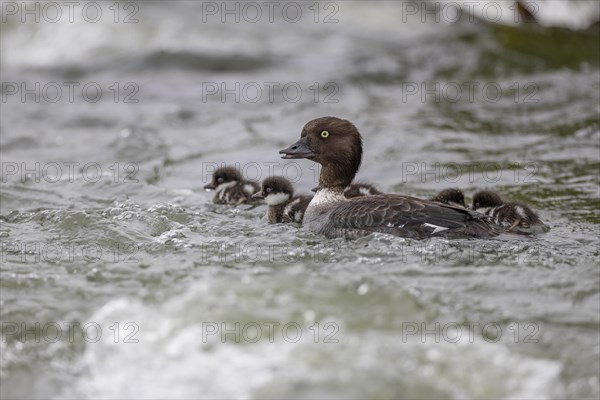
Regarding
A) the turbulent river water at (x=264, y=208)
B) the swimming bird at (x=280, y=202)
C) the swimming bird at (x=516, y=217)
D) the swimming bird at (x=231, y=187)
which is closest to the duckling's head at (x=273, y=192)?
the swimming bird at (x=280, y=202)

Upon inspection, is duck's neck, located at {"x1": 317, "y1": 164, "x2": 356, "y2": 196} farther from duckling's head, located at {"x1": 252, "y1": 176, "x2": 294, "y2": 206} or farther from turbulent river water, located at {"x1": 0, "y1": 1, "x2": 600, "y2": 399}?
turbulent river water, located at {"x1": 0, "y1": 1, "x2": 600, "y2": 399}

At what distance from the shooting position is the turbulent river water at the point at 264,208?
482 centimetres

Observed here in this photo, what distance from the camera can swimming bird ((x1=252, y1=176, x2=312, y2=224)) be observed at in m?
7.48

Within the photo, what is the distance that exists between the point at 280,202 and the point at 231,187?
681mm

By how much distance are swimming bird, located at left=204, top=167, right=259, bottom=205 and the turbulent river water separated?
0.60ft

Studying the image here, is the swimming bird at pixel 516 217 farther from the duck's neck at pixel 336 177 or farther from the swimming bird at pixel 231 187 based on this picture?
the swimming bird at pixel 231 187

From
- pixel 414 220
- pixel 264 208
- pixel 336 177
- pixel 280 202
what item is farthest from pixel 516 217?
pixel 264 208

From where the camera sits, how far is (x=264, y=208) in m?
8.11

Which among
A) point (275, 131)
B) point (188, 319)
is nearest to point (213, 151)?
point (275, 131)

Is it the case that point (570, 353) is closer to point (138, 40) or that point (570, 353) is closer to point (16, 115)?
point (16, 115)

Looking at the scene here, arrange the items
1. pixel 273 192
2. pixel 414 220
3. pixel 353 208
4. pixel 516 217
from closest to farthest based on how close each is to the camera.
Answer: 1. pixel 414 220
2. pixel 353 208
3. pixel 516 217
4. pixel 273 192

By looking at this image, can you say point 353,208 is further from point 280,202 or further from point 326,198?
point 280,202

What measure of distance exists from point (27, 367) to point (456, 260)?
8.75ft

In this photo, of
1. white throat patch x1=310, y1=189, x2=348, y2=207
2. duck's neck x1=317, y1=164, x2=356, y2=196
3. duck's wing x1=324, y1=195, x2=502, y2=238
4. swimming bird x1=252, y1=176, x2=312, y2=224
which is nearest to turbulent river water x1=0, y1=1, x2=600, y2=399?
duck's wing x1=324, y1=195, x2=502, y2=238
